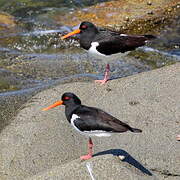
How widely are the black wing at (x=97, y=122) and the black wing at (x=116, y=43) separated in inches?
82.7

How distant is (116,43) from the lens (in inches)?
265

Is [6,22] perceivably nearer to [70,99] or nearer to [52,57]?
[52,57]

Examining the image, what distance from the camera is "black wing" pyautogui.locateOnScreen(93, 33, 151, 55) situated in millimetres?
6648

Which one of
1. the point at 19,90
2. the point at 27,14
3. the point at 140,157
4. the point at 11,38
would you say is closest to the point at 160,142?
the point at 140,157

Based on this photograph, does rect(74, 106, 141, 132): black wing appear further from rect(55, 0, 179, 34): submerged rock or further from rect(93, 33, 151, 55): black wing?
rect(55, 0, 179, 34): submerged rock

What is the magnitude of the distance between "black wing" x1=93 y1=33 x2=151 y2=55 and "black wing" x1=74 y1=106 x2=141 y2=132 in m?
2.10

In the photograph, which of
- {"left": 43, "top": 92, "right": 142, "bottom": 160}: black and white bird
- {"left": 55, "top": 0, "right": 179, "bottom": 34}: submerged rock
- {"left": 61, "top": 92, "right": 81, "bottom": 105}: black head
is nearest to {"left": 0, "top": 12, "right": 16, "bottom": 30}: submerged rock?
{"left": 55, "top": 0, "right": 179, "bottom": 34}: submerged rock

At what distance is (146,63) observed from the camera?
29.0 feet

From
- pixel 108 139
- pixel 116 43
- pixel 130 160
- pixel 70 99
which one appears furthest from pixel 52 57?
pixel 130 160

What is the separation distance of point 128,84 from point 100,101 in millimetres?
607

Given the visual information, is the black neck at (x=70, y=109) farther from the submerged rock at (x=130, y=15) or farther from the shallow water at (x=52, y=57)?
the submerged rock at (x=130, y=15)

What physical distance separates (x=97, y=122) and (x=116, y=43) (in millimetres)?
2459

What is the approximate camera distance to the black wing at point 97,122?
4.49 m

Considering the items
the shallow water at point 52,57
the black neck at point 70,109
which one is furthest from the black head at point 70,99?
the shallow water at point 52,57
